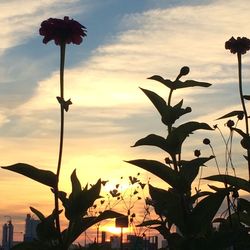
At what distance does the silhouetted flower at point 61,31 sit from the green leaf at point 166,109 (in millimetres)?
1140

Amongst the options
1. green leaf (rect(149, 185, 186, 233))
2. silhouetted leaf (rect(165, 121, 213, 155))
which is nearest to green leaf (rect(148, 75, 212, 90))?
silhouetted leaf (rect(165, 121, 213, 155))

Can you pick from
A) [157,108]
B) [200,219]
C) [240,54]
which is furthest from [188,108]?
[240,54]

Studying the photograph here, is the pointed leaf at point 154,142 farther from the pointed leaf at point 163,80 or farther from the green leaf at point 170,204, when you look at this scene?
the pointed leaf at point 163,80

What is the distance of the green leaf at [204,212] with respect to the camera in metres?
4.93

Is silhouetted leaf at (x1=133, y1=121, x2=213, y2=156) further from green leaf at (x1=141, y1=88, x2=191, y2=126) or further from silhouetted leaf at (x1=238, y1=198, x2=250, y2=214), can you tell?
silhouetted leaf at (x1=238, y1=198, x2=250, y2=214)

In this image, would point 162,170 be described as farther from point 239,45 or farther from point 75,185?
point 239,45

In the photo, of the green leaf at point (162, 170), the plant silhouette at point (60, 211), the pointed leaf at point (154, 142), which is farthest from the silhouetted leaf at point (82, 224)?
the pointed leaf at point (154, 142)

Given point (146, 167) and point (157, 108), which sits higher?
point (157, 108)

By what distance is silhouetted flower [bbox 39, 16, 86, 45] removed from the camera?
626cm

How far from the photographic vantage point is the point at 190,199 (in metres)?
5.67

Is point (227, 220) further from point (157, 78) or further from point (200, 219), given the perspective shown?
point (157, 78)

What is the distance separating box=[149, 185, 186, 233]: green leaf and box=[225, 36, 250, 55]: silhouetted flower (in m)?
3.01

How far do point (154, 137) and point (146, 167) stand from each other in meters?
0.34


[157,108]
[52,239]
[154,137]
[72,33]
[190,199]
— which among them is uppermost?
[72,33]
